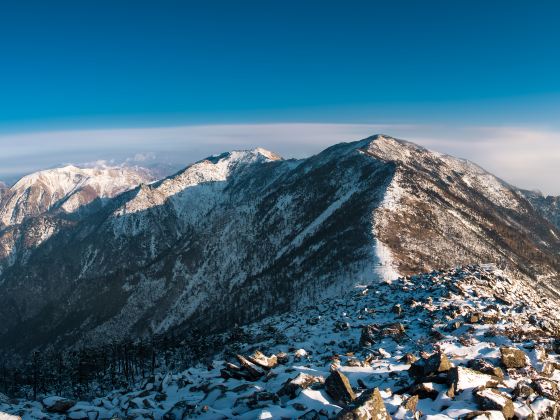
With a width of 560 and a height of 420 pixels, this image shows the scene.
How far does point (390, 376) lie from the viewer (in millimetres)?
30359

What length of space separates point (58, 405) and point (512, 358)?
36.7 m

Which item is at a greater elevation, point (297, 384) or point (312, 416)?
point (312, 416)

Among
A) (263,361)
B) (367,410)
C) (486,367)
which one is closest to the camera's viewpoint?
(367,410)

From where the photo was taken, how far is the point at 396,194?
19562 centimetres

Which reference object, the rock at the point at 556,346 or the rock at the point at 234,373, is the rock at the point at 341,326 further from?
the rock at the point at 556,346

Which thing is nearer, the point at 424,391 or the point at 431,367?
the point at 424,391

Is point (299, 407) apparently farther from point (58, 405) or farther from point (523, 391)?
point (58, 405)

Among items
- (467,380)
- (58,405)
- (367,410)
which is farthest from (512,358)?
(58,405)

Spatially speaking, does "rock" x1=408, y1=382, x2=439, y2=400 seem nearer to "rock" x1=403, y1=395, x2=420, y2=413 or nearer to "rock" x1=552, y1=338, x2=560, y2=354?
"rock" x1=403, y1=395, x2=420, y2=413

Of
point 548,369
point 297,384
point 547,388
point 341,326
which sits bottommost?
point 341,326

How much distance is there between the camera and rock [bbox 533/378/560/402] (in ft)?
84.3

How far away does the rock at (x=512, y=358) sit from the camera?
3053cm

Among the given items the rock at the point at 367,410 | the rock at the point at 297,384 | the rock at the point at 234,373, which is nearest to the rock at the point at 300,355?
the rock at the point at 234,373

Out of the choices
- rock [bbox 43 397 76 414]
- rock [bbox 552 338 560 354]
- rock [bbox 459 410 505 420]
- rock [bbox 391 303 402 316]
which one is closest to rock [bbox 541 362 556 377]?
rock [bbox 552 338 560 354]
